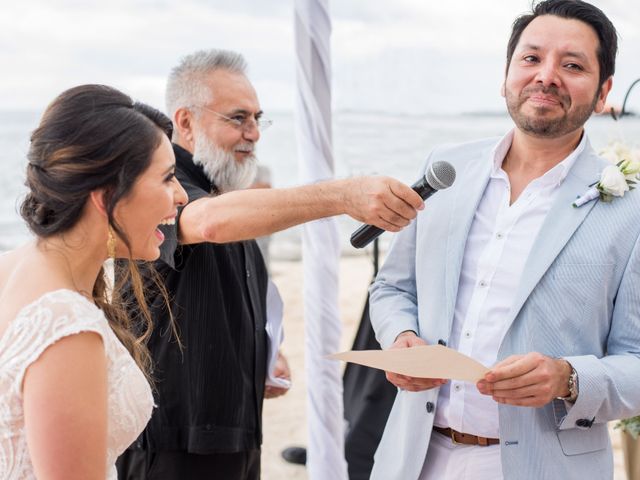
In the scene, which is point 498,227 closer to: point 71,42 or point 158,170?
point 158,170

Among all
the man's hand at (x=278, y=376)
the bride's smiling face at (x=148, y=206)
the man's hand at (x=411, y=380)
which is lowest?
the man's hand at (x=278, y=376)

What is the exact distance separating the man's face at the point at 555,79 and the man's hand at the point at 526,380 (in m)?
0.61

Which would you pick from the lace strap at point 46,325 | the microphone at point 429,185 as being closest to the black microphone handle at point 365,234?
the microphone at point 429,185

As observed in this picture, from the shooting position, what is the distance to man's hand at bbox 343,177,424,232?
176 centimetres

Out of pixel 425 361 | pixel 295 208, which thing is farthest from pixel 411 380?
pixel 295 208

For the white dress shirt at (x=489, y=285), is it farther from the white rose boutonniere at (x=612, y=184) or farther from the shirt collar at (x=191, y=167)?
the shirt collar at (x=191, y=167)

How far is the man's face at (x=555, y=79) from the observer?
1938mm

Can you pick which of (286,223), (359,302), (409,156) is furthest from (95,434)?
(409,156)

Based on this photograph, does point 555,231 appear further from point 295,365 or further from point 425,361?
point 295,365

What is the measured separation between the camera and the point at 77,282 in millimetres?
1555

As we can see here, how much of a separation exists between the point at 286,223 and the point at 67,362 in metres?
0.78

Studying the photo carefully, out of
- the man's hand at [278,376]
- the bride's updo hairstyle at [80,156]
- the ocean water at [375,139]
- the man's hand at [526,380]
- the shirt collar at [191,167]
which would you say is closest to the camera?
the bride's updo hairstyle at [80,156]

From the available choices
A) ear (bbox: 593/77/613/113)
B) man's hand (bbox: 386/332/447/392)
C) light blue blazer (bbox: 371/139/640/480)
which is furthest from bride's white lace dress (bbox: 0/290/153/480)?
ear (bbox: 593/77/613/113)

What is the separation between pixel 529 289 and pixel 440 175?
372mm
